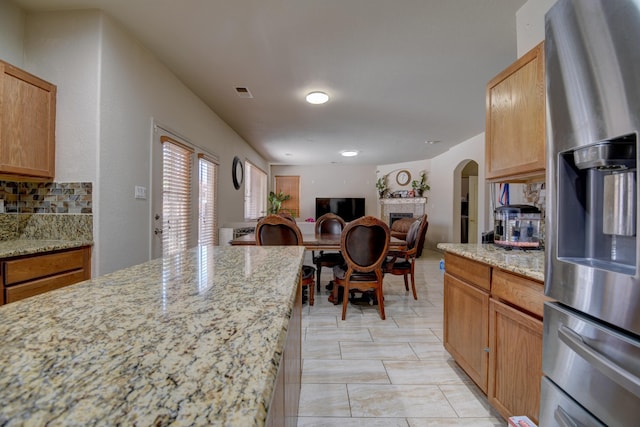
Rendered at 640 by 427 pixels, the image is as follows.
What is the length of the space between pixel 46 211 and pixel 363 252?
2.55 meters

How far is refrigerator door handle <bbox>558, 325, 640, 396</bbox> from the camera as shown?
728 millimetres

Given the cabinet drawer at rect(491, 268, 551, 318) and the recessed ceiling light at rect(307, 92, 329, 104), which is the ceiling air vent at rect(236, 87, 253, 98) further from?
the cabinet drawer at rect(491, 268, 551, 318)

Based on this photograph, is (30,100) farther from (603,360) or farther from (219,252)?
(603,360)

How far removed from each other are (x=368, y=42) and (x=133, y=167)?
226 centimetres

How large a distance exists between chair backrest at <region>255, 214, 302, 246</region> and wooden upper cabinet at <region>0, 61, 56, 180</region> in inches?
63.8

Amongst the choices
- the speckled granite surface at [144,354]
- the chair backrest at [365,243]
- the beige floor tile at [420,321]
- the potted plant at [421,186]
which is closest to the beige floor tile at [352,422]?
the speckled granite surface at [144,354]

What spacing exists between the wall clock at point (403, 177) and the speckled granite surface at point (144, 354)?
25.3 ft

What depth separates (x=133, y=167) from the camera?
7.79ft

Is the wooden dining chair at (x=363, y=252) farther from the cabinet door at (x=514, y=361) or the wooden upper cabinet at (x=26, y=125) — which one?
the wooden upper cabinet at (x=26, y=125)

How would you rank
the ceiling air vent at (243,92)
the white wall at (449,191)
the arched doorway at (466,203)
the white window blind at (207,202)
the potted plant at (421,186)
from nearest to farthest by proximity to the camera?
the ceiling air vent at (243,92) → the white window blind at (207,202) → the white wall at (449,191) → the arched doorway at (466,203) → the potted plant at (421,186)

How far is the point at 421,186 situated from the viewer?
7574mm

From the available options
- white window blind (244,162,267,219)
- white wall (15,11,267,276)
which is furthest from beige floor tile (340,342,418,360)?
white window blind (244,162,267,219)

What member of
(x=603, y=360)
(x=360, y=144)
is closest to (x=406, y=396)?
(x=603, y=360)

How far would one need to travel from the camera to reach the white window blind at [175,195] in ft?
9.51
